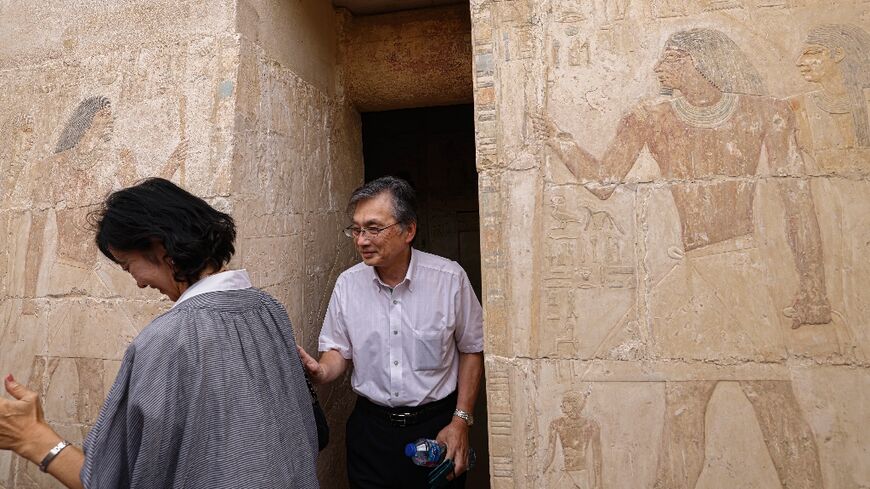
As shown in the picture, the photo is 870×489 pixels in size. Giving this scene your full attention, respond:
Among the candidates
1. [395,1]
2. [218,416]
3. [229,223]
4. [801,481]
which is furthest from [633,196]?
[395,1]

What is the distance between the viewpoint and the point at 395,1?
3293 millimetres

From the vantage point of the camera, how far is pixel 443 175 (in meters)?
4.89

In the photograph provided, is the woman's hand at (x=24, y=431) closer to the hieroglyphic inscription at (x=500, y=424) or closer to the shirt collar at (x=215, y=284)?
the shirt collar at (x=215, y=284)

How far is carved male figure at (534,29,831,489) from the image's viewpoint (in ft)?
6.51

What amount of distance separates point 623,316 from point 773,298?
501mm

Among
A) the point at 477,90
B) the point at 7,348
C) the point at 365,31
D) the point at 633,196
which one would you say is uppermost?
the point at 365,31

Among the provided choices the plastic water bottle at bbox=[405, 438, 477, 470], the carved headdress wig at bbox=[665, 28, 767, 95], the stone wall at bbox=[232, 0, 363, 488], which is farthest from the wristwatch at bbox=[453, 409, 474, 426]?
the carved headdress wig at bbox=[665, 28, 767, 95]

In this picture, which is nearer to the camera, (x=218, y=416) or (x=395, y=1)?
(x=218, y=416)

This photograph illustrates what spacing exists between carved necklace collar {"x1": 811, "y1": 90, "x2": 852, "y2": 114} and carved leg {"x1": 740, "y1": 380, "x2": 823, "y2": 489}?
3.10 feet

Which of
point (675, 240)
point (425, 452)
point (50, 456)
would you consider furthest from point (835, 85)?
point (50, 456)

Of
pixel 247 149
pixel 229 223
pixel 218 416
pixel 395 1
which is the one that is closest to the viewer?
pixel 218 416

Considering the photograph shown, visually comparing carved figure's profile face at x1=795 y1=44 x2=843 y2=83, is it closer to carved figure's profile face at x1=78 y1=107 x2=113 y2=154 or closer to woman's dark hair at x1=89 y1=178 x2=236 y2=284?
woman's dark hair at x1=89 y1=178 x2=236 y2=284

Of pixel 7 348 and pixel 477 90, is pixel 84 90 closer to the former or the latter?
pixel 7 348

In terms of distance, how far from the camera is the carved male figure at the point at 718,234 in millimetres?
1983
